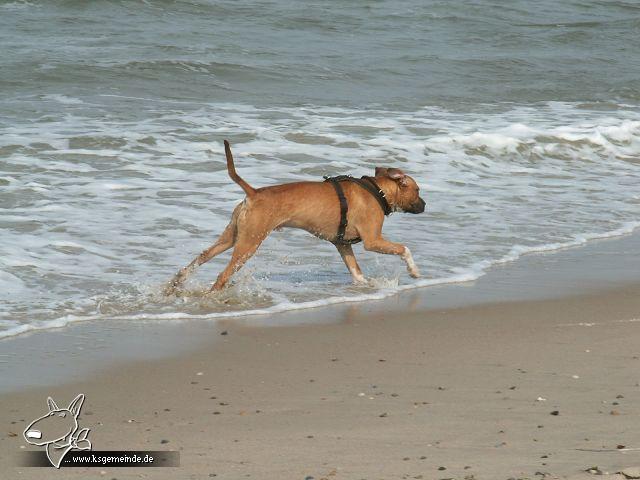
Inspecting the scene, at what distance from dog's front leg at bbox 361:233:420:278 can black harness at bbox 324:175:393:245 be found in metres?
0.09

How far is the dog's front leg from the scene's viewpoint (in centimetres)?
797

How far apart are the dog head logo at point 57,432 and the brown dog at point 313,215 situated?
2.42 m

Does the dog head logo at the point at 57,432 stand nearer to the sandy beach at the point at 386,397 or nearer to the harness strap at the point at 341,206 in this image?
the sandy beach at the point at 386,397

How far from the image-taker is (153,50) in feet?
63.2

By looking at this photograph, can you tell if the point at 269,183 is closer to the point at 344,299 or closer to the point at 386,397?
the point at 344,299

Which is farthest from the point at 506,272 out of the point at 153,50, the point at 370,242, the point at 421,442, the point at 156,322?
the point at 153,50

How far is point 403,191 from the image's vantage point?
324 inches

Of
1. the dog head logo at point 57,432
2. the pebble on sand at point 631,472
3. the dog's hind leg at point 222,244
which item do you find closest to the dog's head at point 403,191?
the dog's hind leg at point 222,244

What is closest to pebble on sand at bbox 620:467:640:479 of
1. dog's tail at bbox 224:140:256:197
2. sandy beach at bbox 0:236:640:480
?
sandy beach at bbox 0:236:640:480

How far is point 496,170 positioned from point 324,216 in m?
5.05

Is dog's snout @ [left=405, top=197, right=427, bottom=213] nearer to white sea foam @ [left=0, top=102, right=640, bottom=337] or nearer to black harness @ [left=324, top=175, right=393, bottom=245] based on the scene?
black harness @ [left=324, top=175, right=393, bottom=245]

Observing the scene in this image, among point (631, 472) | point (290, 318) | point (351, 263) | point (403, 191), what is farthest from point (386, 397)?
point (403, 191)

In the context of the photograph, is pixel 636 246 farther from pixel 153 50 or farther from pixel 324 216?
pixel 153 50

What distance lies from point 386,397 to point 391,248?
2772mm
